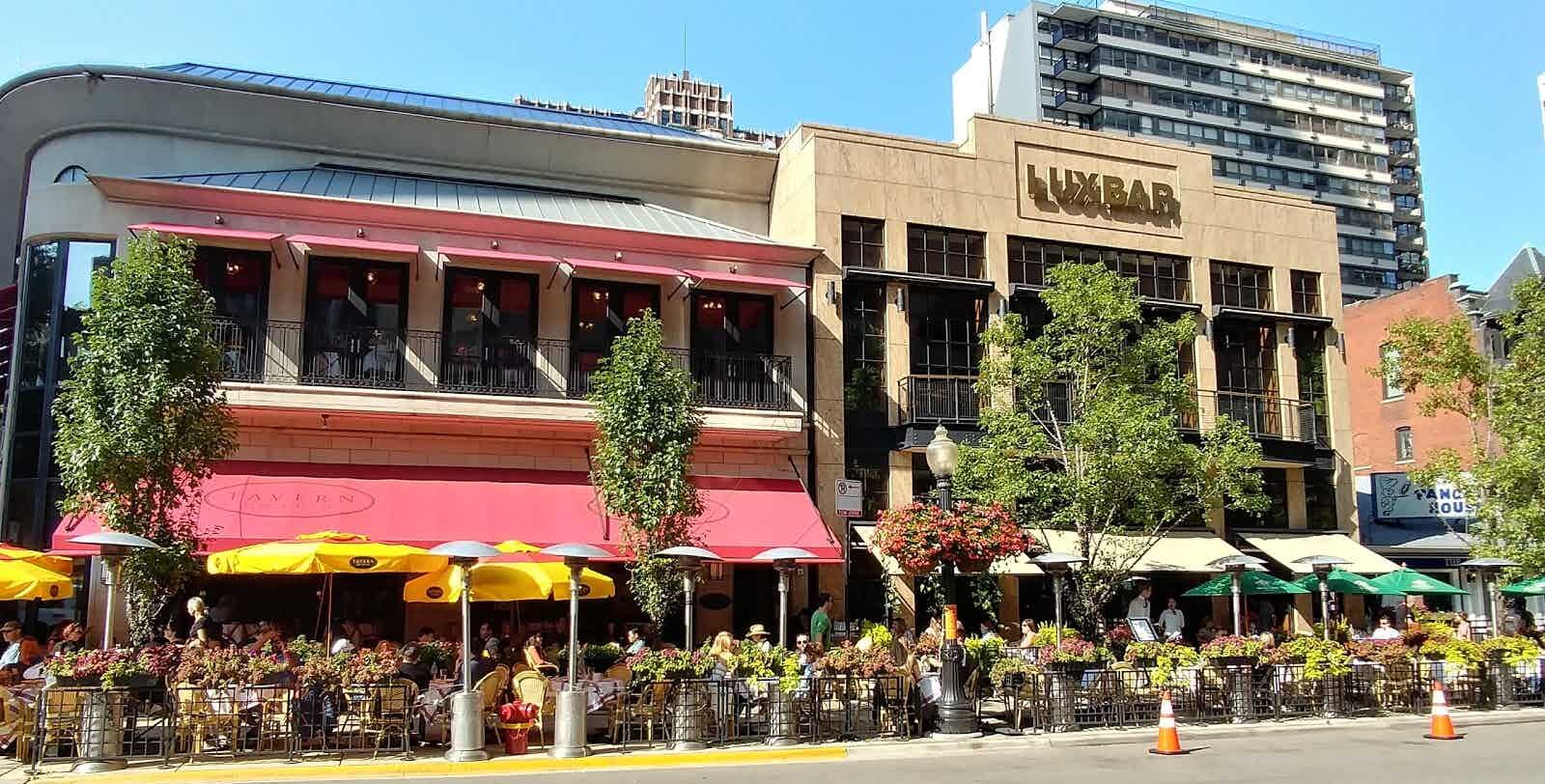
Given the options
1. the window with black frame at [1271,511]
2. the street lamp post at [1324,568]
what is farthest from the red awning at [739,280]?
the window with black frame at [1271,511]

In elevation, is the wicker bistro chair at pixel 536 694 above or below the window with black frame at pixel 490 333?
below

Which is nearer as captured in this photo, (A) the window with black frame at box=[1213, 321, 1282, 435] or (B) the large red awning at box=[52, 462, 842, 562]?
(B) the large red awning at box=[52, 462, 842, 562]

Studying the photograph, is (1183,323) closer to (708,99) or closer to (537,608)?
(537,608)

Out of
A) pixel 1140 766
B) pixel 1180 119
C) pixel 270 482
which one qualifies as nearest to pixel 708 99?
pixel 1180 119

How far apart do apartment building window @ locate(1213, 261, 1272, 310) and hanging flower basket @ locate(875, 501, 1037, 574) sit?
1492 cm

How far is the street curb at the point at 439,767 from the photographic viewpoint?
11969 mm

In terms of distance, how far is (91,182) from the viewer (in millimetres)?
20156

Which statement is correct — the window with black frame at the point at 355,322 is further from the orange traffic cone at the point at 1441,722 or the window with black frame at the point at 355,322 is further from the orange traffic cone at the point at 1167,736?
the orange traffic cone at the point at 1441,722

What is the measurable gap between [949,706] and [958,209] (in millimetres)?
13310

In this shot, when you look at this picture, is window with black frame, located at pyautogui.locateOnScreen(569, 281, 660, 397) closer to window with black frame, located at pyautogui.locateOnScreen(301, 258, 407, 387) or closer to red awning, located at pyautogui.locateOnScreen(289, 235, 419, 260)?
window with black frame, located at pyautogui.locateOnScreen(301, 258, 407, 387)

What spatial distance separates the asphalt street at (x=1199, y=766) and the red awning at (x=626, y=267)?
11.0m

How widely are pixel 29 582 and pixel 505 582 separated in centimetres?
640

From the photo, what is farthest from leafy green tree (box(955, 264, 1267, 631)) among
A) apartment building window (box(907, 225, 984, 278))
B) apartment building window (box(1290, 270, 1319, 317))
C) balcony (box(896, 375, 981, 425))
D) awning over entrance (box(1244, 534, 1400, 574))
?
apartment building window (box(1290, 270, 1319, 317))

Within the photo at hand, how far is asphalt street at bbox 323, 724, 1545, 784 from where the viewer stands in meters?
12.2
